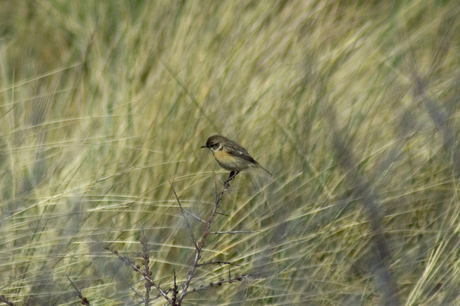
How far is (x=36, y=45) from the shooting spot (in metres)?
4.71

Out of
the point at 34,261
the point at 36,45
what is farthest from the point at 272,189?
the point at 36,45

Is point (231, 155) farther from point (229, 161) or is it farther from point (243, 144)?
point (243, 144)

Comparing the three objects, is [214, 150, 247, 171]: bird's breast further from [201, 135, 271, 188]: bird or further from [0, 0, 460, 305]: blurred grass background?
[0, 0, 460, 305]: blurred grass background

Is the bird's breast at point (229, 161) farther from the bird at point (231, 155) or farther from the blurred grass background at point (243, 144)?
the blurred grass background at point (243, 144)

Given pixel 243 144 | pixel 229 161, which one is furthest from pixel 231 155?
pixel 243 144

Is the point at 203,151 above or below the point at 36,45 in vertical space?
below

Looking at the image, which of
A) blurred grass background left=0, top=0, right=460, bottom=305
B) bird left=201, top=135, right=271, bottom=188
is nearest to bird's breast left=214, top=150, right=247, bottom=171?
bird left=201, top=135, right=271, bottom=188

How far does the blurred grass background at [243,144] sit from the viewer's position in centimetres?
256

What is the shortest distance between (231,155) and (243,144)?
0.35 metres

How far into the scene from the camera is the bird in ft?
9.89

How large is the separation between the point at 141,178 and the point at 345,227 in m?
1.05

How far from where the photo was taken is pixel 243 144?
3.34 metres

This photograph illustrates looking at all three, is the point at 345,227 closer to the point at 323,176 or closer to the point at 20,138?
the point at 323,176

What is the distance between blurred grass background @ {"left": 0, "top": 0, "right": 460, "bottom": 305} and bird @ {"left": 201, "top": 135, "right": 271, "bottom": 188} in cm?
9
